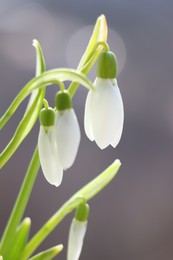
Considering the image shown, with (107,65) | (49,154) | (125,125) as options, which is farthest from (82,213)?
A: (125,125)

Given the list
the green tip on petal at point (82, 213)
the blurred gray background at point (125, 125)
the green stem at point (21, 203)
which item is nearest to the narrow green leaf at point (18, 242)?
the green stem at point (21, 203)

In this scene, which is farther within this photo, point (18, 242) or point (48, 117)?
point (18, 242)

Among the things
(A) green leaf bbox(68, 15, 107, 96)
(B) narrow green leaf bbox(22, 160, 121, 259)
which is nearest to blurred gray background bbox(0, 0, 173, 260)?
(B) narrow green leaf bbox(22, 160, 121, 259)

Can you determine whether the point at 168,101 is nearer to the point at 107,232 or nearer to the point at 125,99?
the point at 125,99

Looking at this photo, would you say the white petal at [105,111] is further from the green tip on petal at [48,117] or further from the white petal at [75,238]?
the white petal at [75,238]

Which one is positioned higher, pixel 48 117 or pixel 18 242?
pixel 48 117

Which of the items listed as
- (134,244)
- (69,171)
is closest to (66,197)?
(69,171)

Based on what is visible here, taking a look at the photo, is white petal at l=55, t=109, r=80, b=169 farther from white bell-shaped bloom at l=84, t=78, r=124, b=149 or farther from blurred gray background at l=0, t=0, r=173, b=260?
blurred gray background at l=0, t=0, r=173, b=260

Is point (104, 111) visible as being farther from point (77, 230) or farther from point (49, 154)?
point (77, 230)
